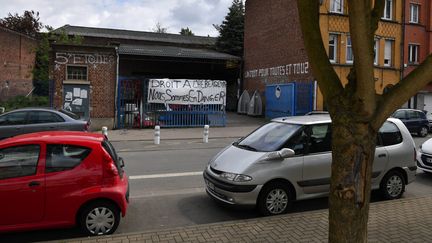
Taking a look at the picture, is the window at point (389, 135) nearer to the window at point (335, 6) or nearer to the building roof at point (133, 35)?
the window at point (335, 6)

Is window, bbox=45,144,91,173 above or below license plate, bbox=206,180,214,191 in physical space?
above


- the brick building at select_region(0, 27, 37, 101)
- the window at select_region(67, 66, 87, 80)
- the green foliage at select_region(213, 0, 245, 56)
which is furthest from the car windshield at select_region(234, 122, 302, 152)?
the brick building at select_region(0, 27, 37, 101)

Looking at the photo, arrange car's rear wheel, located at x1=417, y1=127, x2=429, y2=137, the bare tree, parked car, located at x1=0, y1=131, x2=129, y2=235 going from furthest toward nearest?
car's rear wheel, located at x1=417, y1=127, x2=429, y2=137 → parked car, located at x1=0, y1=131, x2=129, y2=235 → the bare tree

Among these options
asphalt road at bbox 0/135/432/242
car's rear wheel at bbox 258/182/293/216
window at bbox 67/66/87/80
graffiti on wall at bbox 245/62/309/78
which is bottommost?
asphalt road at bbox 0/135/432/242

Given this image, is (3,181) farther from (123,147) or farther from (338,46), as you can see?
(338,46)

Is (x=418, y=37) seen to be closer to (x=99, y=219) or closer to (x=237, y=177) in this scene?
(x=237, y=177)

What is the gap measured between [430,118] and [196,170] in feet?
62.7

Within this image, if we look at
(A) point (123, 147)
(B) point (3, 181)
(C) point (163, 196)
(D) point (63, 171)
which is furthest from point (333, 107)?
(A) point (123, 147)

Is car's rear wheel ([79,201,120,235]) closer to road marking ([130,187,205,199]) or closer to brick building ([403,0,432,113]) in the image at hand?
road marking ([130,187,205,199])

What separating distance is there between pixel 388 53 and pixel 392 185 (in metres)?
23.6

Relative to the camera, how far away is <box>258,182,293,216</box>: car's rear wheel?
6516 millimetres

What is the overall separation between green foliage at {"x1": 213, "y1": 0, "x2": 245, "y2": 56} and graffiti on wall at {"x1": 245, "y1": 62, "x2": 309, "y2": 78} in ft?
17.1

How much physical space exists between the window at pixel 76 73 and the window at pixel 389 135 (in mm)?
17290

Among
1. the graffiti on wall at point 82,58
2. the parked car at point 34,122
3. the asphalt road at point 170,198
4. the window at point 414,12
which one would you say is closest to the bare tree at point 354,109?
the asphalt road at point 170,198
